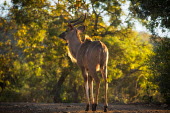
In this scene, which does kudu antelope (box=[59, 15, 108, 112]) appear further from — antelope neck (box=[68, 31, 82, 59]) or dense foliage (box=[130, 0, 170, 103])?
dense foliage (box=[130, 0, 170, 103])

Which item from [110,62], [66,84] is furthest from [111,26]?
[66,84]

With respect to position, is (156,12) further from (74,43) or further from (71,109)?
(71,109)

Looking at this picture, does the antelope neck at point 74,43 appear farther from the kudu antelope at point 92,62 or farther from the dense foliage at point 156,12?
the dense foliage at point 156,12

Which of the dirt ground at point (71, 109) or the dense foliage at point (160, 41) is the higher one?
the dense foliage at point (160, 41)

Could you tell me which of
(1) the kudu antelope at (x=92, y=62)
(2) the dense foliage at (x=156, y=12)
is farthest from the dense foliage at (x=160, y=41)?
(1) the kudu antelope at (x=92, y=62)

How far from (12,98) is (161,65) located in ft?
57.6

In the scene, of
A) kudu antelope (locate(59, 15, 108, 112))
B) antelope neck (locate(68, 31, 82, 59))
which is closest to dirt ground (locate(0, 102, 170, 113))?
kudu antelope (locate(59, 15, 108, 112))

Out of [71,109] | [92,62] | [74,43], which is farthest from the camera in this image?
[74,43]

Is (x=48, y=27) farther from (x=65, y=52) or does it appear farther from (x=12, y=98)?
(x=12, y=98)

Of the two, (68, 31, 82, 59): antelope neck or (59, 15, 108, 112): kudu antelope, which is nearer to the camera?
(59, 15, 108, 112): kudu antelope

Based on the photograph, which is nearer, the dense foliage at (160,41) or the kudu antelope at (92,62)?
the kudu antelope at (92,62)

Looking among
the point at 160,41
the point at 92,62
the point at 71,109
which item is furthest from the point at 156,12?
the point at 71,109

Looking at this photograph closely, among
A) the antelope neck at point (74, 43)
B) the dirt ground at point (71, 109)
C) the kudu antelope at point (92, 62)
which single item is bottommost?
the dirt ground at point (71, 109)

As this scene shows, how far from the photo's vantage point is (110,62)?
17188mm
